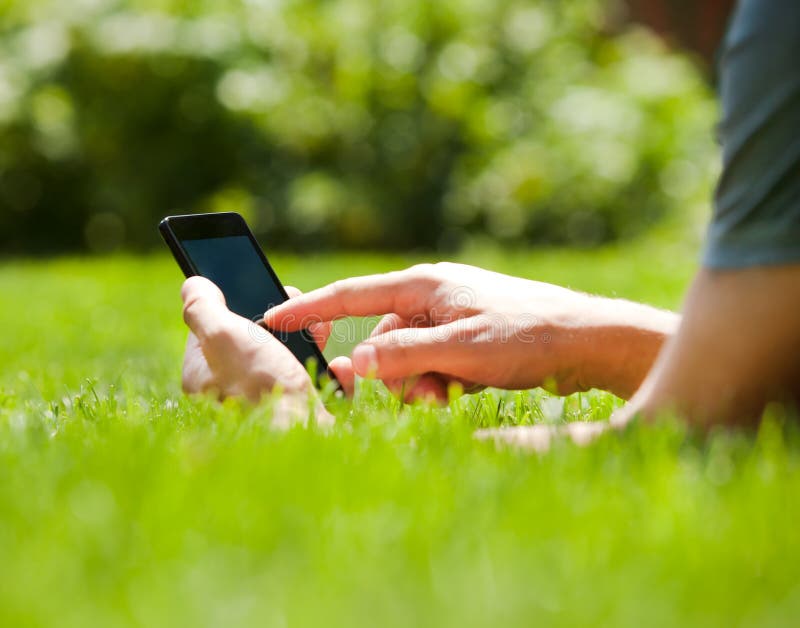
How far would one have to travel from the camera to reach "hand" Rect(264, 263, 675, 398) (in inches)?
75.6

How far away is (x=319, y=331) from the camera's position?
215 centimetres

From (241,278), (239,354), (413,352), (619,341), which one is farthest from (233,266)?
(619,341)

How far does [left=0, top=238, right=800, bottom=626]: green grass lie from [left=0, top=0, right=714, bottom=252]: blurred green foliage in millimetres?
5483

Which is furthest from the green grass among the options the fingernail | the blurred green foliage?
the blurred green foliage

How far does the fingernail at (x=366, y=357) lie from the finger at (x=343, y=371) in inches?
8.1

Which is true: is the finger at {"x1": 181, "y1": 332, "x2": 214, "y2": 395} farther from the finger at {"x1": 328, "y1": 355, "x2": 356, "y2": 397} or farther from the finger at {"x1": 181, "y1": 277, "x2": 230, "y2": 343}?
the finger at {"x1": 328, "y1": 355, "x2": 356, "y2": 397}

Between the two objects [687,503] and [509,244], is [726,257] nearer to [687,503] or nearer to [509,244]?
[687,503]

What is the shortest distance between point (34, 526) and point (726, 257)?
977 mm

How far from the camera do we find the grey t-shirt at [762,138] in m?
1.39

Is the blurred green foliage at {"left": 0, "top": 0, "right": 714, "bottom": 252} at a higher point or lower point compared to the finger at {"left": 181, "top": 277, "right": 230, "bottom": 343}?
lower

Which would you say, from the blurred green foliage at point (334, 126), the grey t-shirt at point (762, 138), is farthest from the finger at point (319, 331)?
the blurred green foliage at point (334, 126)

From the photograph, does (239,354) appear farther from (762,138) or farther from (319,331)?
(762,138)

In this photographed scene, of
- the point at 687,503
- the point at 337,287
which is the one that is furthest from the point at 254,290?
the point at 687,503

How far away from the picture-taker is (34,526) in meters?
1.23
